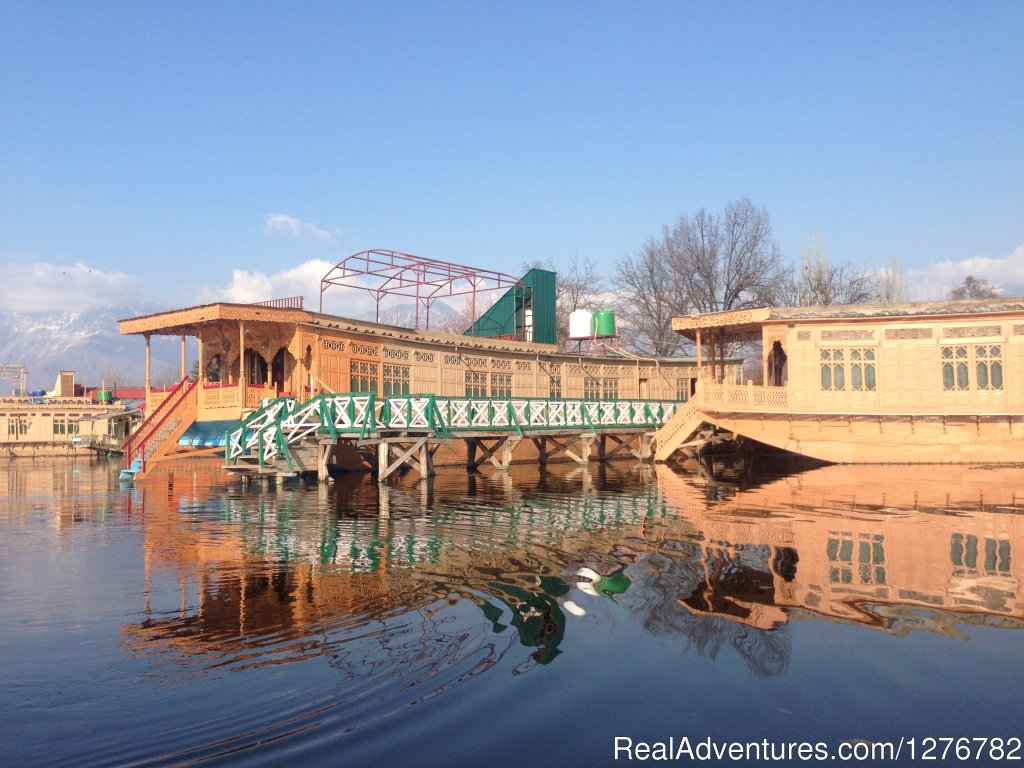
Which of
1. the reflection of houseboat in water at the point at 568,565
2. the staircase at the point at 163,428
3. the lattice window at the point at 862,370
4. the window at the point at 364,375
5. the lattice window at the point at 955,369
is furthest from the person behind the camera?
the window at the point at 364,375

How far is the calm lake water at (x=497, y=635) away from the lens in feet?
17.8

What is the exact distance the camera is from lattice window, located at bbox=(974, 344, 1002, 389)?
78.2ft

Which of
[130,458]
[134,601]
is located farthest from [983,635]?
[130,458]

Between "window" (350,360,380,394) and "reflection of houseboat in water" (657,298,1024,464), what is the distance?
37.7 ft

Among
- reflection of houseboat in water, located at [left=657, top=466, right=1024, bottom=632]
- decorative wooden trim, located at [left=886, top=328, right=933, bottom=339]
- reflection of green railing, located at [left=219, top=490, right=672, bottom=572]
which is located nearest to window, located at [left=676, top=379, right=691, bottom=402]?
decorative wooden trim, located at [left=886, top=328, right=933, bottom=339]

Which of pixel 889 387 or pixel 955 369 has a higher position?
pixel 955 369

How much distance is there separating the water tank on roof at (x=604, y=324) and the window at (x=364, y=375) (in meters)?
14.1

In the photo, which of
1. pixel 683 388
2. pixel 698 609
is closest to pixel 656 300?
pixel 683 388

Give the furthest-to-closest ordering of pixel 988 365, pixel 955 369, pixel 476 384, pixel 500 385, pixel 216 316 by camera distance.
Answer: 1. pixel 500 385
2. pixel 476 384
3. pixel 955 369
4. pixel 988 365
5. pixel 216 316

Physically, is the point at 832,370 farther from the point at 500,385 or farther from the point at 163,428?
the point at 163,428

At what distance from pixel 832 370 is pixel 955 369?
370 centimetres

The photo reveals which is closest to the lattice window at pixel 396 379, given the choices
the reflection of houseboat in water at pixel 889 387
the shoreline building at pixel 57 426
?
the reflection of houseboat in water at pixel 889 387

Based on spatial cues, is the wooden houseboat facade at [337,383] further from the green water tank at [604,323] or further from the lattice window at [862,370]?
the lattice window at [862,370]

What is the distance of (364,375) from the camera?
25609 millimetres
